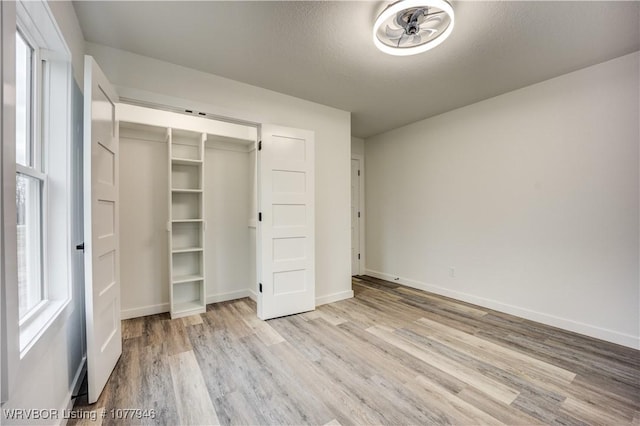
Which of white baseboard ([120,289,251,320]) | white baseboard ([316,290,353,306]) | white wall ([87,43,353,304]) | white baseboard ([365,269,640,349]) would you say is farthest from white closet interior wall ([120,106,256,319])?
white baseboard ([365,269,640,349])

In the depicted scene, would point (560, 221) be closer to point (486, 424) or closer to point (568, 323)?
point (568, 323)

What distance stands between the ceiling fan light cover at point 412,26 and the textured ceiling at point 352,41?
11 centimetres

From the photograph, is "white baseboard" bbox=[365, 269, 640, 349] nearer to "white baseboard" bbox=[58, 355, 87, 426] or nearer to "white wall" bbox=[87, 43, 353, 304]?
"white wall" bbox=[87, 43, 353, 304]

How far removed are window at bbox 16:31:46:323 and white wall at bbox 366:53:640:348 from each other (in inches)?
157

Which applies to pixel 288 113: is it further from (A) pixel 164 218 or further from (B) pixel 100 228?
(B) pixel 100 228

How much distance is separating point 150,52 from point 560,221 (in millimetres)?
4160

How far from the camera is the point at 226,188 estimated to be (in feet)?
11.6

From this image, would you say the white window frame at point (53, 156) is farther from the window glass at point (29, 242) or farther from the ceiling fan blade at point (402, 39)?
the ceiling fan blade at point (402, 39)

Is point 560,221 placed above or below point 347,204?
below

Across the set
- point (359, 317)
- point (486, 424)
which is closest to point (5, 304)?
point (486, 424)

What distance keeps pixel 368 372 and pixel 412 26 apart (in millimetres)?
2519

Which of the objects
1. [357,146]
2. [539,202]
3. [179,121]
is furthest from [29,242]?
[357,146]

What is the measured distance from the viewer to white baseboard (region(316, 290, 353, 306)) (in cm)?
340

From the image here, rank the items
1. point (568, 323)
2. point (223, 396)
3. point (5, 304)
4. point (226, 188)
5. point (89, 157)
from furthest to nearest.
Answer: point (226, 188), point (568, 323), point (223, 396), point (89, 157), point (5, 304)
